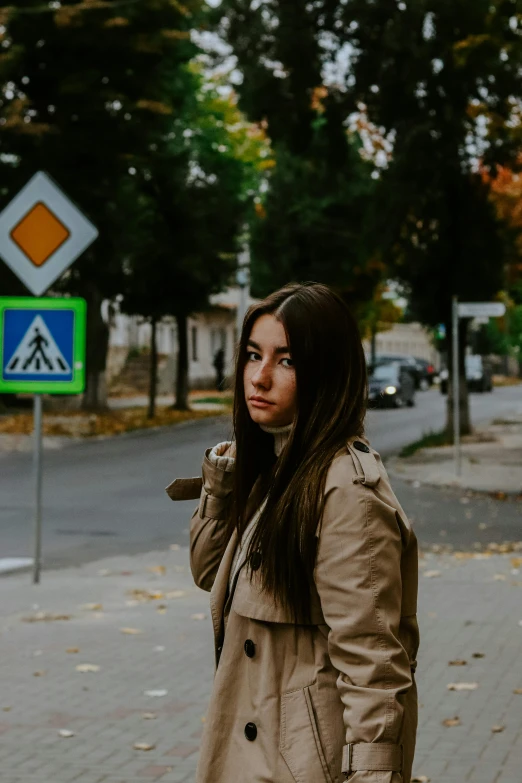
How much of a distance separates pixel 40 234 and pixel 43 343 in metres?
0.82

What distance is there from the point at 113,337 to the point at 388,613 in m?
62.1

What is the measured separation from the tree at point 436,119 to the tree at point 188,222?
1181 centimetres

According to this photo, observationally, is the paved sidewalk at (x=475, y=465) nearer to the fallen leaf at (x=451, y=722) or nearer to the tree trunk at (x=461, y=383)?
the tree trunk at (x=461, y=383)

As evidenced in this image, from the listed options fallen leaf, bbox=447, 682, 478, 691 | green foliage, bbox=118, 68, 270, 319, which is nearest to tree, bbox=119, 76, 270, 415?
green foliage, bbox=118, 68, 270, 319

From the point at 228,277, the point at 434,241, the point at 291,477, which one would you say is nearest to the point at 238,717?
the point at 291,477

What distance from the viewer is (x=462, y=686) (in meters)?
6.87

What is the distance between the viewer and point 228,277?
38344mm

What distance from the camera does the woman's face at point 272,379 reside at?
2.50 m

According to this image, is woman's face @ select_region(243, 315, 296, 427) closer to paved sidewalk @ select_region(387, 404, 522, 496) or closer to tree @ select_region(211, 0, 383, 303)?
paved sidewalk @ select_region(387, 404, 522, 496)

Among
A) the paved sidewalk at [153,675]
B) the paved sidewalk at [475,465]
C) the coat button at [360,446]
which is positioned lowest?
the paved sidewalk at [475,465]

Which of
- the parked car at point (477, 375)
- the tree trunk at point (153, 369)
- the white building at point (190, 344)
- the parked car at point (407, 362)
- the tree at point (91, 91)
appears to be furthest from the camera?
the parked car at point (477, 375)

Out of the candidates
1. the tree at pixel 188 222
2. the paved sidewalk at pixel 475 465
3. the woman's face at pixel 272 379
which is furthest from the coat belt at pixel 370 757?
the tree at pixel 188 222

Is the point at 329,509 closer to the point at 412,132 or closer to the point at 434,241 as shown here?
the point at 412,132

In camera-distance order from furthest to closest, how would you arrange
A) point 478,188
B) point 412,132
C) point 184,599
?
point 478,188 < point 412,132 < point 184,599
